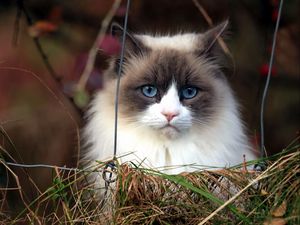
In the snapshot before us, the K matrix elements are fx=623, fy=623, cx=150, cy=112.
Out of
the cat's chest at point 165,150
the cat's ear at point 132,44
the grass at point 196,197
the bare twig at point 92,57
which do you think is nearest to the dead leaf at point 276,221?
the grass at point 196,197

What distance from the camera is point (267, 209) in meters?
1.74

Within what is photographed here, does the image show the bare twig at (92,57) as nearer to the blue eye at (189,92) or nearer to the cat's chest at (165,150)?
the cat's chest at (165,150)

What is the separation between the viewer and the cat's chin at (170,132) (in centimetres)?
245

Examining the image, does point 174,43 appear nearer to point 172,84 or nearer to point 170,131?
point 172,84

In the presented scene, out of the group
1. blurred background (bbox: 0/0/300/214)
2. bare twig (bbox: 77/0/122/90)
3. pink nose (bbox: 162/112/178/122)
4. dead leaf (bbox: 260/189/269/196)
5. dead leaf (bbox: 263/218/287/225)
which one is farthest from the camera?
blurred background (bbox: 0/0/300/214)

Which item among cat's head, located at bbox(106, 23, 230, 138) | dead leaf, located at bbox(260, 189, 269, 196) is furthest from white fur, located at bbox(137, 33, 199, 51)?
dead leaf, located at bbox(260, 189, 269, 196)

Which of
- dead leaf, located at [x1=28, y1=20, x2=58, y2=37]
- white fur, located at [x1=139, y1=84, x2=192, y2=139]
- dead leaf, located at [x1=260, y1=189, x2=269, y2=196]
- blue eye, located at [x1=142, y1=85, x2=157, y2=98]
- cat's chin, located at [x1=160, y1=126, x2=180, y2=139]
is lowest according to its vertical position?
dead leaf, located at [x1=260, y1=189, x2=269, y2=196]

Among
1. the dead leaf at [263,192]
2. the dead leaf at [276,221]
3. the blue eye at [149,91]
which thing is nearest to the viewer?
the dead leaf at [276,221]

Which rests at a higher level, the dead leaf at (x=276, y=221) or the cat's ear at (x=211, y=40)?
the cat's ear at (x=211, y=40)

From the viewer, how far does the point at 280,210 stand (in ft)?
5.55

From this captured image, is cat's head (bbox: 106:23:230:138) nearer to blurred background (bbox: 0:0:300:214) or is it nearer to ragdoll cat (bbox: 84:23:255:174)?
ragdoll cat (bbox: 84:23:255:174)

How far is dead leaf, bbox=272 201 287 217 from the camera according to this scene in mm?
1683

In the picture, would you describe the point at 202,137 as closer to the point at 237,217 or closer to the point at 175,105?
the point at 175,105

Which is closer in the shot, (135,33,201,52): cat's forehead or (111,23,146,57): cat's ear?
(111,23,146,57): cat's ear
